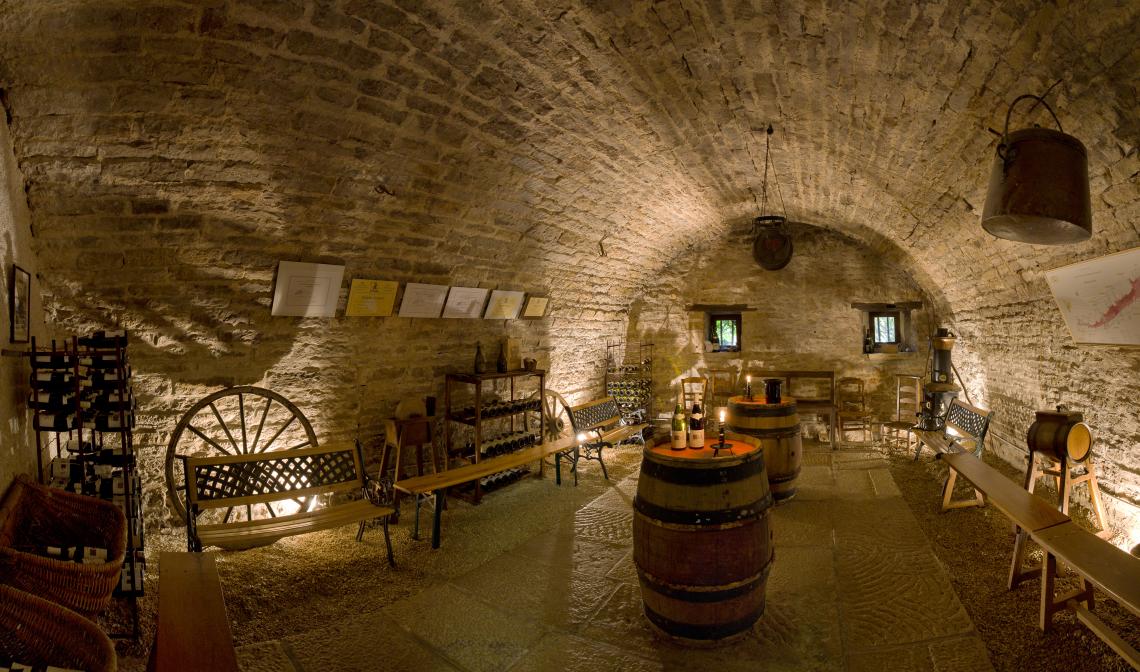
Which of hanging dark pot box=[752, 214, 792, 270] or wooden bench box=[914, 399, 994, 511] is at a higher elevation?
hanging dark pot box=[752, 214, 792, 270]

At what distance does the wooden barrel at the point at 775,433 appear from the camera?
14.3 ft

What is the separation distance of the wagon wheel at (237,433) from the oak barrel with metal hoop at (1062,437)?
4.79 m

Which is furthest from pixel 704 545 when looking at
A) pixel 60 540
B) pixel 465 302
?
pixel 465 302

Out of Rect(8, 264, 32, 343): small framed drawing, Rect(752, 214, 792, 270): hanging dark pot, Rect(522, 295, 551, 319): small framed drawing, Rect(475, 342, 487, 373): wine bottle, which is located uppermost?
Rect(752, 214, 792, 270): hanging dark pot

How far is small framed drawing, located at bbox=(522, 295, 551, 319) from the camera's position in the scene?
5.98 metres

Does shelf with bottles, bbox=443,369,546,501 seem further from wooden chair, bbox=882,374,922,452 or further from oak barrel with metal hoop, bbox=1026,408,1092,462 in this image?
wooden chair, bbox=882,374,922,452

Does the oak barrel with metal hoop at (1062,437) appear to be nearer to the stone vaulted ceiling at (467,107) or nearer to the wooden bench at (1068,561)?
the wooden bench at (1068,561)

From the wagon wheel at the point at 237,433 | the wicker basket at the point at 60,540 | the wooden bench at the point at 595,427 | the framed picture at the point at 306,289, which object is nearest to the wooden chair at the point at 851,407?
the wooden bench at the point at 595,427

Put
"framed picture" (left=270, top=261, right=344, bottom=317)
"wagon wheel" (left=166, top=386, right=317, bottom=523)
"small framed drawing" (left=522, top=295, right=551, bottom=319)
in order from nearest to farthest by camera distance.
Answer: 1. "wagon wheel" (left=166, top=386, right=317, bottom=523)
2. "framed picture" (left=270, top=261, right=344, bottom=317)
3. "small framed drawing" (left=522, top=295, right=551, bottom=319)

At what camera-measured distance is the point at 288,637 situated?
2.75m

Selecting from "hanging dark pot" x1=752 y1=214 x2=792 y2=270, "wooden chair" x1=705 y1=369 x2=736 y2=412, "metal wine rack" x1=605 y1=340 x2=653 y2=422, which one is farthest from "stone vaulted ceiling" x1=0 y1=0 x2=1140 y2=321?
"wooden chair" x1=705 y1=369 x2=736 y2=412

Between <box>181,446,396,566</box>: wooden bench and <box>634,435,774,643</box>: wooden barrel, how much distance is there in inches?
70.1

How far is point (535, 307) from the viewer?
6.13m

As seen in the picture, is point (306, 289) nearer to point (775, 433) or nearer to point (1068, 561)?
point (775, 433)
